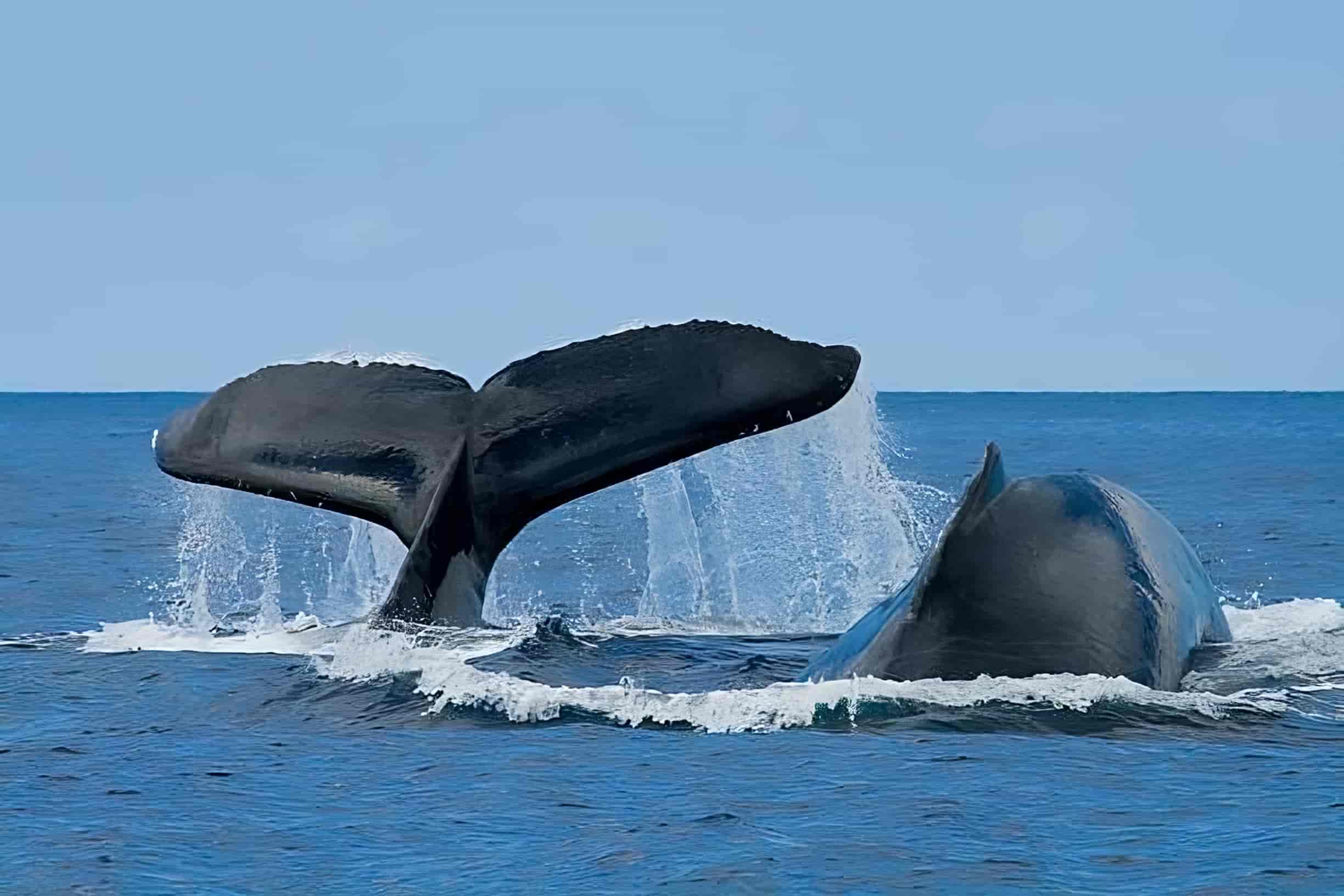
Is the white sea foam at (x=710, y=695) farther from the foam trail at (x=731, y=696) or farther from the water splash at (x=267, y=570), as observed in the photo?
the water splash at (x=267, y=570)

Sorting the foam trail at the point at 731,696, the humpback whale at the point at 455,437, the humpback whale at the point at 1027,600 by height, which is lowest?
the foam trail at the point at 731,696

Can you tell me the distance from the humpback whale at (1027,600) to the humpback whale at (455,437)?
1.35 metres

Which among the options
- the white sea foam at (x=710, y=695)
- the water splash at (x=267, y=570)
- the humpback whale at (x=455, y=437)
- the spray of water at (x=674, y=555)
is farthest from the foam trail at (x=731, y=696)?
the water splash at (x=267, y=570)

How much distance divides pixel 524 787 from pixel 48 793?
2060mm

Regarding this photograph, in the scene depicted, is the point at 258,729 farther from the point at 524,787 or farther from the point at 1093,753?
the point at 1093,753

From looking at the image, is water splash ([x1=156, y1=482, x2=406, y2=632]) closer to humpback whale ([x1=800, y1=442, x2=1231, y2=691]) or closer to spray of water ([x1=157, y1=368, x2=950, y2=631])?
spray of water ([x1=157, y1=368, x2=950, y2=631])

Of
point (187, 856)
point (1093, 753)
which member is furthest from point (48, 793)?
point (1093, 753)

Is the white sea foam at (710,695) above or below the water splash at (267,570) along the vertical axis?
above

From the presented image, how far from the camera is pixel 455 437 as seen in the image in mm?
11133

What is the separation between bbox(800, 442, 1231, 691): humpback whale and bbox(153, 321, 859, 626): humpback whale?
1.35m

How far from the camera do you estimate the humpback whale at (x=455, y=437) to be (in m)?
10.5

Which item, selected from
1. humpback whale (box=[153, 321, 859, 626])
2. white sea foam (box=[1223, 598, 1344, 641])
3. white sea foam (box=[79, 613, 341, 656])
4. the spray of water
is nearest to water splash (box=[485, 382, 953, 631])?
the spray of water

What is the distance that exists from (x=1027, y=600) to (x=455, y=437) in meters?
3.25

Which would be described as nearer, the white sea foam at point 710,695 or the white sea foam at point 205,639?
the white sea foam at point 710,695
